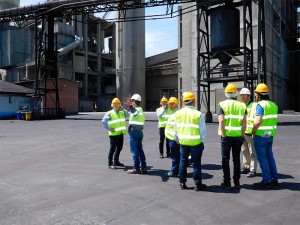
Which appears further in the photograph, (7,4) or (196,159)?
(7,4)

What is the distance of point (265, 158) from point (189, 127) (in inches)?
62.6

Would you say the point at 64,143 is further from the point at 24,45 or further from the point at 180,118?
the point at 24,45

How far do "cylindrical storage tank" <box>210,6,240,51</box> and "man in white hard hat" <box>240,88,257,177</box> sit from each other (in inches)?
545

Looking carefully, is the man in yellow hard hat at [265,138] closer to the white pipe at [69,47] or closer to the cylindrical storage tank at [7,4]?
the white pipe at [69,47]

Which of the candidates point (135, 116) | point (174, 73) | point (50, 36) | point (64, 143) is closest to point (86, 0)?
point (50, 36)

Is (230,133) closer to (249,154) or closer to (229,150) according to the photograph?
(229,150)

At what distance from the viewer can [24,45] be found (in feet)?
185

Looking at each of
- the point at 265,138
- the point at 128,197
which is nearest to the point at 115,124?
the point at 128,197

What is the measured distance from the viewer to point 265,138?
18.4 ft

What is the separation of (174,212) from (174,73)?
163 ft

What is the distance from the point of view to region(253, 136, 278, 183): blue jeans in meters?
5.54

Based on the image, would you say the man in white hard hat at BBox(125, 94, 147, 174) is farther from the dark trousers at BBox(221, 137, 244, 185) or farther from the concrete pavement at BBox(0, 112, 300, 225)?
the dark trousers at BBox(221, 137, 244, 185)

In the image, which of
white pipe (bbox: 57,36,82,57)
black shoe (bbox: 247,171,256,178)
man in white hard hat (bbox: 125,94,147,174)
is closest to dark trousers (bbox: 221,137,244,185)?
black shoe (bbox: 247,171,256,178)

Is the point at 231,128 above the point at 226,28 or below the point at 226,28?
below
